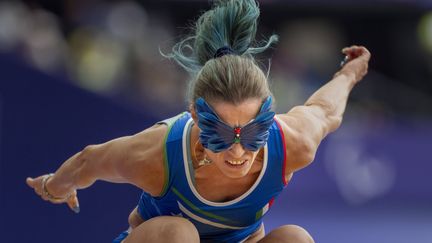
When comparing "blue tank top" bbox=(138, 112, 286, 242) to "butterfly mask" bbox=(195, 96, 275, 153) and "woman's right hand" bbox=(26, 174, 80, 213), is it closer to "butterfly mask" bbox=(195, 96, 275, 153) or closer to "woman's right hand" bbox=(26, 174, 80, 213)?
"butterfly mask" bbox=(195, 96, 275, 153)

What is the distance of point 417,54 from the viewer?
45.5 ft

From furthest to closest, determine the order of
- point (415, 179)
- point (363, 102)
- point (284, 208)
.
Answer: point (363, 102) < point (415, 179) < point (284, 208)

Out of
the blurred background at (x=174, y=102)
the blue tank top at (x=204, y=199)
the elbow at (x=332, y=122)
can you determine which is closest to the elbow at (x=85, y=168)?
the blue tank top at (x=204, y=199)

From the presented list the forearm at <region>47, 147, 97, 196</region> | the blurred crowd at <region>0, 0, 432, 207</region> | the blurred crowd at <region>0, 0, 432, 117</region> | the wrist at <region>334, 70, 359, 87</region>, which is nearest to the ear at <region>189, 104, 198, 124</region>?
the forearm at <region>47, 147, 97, 196</region>

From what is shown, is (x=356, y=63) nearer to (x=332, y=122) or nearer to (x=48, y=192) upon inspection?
(x=332, y=122)

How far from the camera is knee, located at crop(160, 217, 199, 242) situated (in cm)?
359

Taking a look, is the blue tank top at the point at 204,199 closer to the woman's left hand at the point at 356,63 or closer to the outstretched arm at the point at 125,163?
the outstretched arm at the point at 125,163

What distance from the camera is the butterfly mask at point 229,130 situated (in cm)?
345

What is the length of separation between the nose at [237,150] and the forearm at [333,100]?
0.70 m

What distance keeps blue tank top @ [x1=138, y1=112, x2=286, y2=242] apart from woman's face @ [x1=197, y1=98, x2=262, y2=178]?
17 centimetres

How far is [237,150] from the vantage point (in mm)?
3480

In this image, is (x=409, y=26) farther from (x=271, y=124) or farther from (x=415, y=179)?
(x=271, y=124)

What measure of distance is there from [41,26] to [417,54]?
7.39 metres

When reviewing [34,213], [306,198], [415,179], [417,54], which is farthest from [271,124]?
[417,54]
